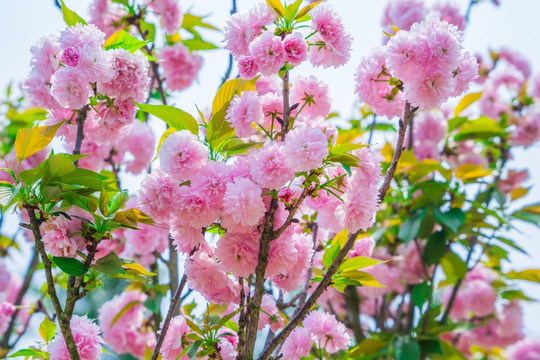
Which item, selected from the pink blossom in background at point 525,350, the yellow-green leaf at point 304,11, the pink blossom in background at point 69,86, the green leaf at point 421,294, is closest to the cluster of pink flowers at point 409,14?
the green leaf at point 421,294

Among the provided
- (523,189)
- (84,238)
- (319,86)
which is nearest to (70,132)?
(84,238)

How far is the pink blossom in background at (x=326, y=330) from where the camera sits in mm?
1111

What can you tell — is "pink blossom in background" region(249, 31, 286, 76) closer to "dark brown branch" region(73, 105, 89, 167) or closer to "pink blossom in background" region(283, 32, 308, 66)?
"pink blossom in background" region(283, 32, 308, 66)

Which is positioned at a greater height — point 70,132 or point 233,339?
point 70,132

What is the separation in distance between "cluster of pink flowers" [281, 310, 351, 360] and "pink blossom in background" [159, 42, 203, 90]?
1176mm

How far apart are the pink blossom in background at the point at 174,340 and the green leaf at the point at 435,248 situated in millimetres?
1197

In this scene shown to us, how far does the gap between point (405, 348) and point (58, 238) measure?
1172 millimetres

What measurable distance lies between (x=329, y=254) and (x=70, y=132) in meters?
0.63

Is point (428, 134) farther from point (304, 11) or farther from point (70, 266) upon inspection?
point (70, 266)

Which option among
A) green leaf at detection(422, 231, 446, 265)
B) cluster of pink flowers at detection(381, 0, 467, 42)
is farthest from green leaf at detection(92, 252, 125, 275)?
cluster of pink flowers at detection(381, 0, 467, 42)

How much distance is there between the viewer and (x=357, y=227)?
91cm

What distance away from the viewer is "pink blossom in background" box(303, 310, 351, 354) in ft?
3.65

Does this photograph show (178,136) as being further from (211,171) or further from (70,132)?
(70,132)

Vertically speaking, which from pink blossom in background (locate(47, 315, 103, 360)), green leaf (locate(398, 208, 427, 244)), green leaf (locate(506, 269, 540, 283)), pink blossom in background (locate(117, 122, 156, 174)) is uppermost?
pink blossom in background (locate(117, 122, 156, 174))
